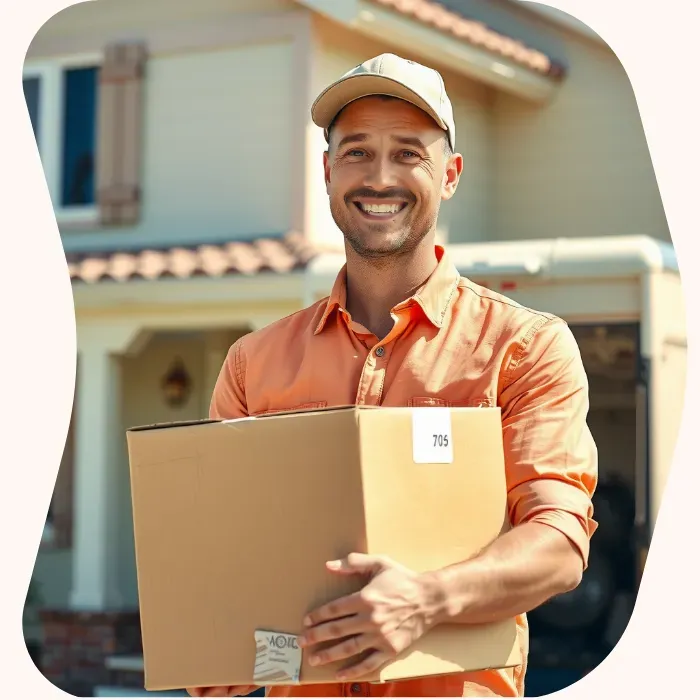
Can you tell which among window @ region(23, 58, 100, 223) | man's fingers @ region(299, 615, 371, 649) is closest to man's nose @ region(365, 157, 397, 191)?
man's fingers @ region(299, 615, 371, 649)

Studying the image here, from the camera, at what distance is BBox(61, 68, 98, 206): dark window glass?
8875 mm

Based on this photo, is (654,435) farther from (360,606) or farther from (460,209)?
(360,606)

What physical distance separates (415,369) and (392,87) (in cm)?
51

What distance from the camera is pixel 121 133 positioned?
8703 mm

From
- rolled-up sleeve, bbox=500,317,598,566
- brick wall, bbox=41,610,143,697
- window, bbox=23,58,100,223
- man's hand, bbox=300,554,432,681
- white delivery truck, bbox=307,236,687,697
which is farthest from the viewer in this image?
window, bbox=23,58,100,223

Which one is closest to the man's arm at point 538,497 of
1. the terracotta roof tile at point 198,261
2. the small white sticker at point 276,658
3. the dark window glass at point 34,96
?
the small white sticker at point 276,658

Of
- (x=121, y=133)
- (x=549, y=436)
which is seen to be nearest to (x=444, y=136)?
(x=549, y=436)

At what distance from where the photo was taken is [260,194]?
27.1 feet

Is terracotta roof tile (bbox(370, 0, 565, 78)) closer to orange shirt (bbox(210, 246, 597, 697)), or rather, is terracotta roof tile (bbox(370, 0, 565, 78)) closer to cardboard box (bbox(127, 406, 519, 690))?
orange shirt (bbox(210, 246, 597, 697))

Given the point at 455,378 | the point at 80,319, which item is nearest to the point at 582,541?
the point at 455,378

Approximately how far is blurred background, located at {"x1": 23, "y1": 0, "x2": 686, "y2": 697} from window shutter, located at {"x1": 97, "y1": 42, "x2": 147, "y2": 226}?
0.04 ft

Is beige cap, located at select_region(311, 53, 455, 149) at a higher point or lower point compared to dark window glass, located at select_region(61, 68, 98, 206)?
lower

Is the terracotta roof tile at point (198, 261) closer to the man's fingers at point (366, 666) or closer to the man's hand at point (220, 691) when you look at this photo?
the man's hand at point (220, 691)

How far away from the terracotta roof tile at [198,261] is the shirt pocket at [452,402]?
5092mm
